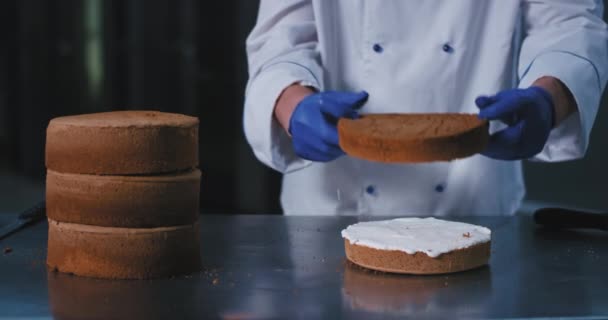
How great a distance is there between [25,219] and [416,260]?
3.01ft

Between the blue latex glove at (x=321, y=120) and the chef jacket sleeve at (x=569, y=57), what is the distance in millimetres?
539

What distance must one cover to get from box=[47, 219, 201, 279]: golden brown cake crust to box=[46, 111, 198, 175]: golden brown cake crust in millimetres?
106

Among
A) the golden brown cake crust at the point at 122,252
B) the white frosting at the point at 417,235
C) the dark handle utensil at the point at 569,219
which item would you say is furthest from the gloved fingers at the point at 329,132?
the dark handle utensil at the point at 569,219

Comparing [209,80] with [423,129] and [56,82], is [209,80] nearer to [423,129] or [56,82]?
[56,82]

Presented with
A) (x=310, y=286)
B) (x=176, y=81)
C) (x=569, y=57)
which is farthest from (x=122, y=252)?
(x=176, y=81)

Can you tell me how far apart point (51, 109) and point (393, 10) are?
4.05 metres

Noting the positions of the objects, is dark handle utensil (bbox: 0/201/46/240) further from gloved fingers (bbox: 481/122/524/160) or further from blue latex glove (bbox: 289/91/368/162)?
gloved fingers (bbox: 481/122/524/160)

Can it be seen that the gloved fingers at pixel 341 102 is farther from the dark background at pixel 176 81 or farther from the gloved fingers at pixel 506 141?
the dark background at pixel 176 81

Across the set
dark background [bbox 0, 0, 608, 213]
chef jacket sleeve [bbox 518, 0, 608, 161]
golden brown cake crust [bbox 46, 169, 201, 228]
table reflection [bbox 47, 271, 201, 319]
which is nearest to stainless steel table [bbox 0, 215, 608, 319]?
table reflection [bbox 47, 271, 201, 319]

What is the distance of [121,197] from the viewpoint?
4.98 feet

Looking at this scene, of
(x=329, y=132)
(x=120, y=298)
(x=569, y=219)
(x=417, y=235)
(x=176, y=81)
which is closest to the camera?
(x=120, y=298)

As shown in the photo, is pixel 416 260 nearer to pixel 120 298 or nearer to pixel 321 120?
pixel 321 120

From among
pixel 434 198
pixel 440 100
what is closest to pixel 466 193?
pixel 434 198

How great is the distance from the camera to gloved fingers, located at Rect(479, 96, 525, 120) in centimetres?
170
